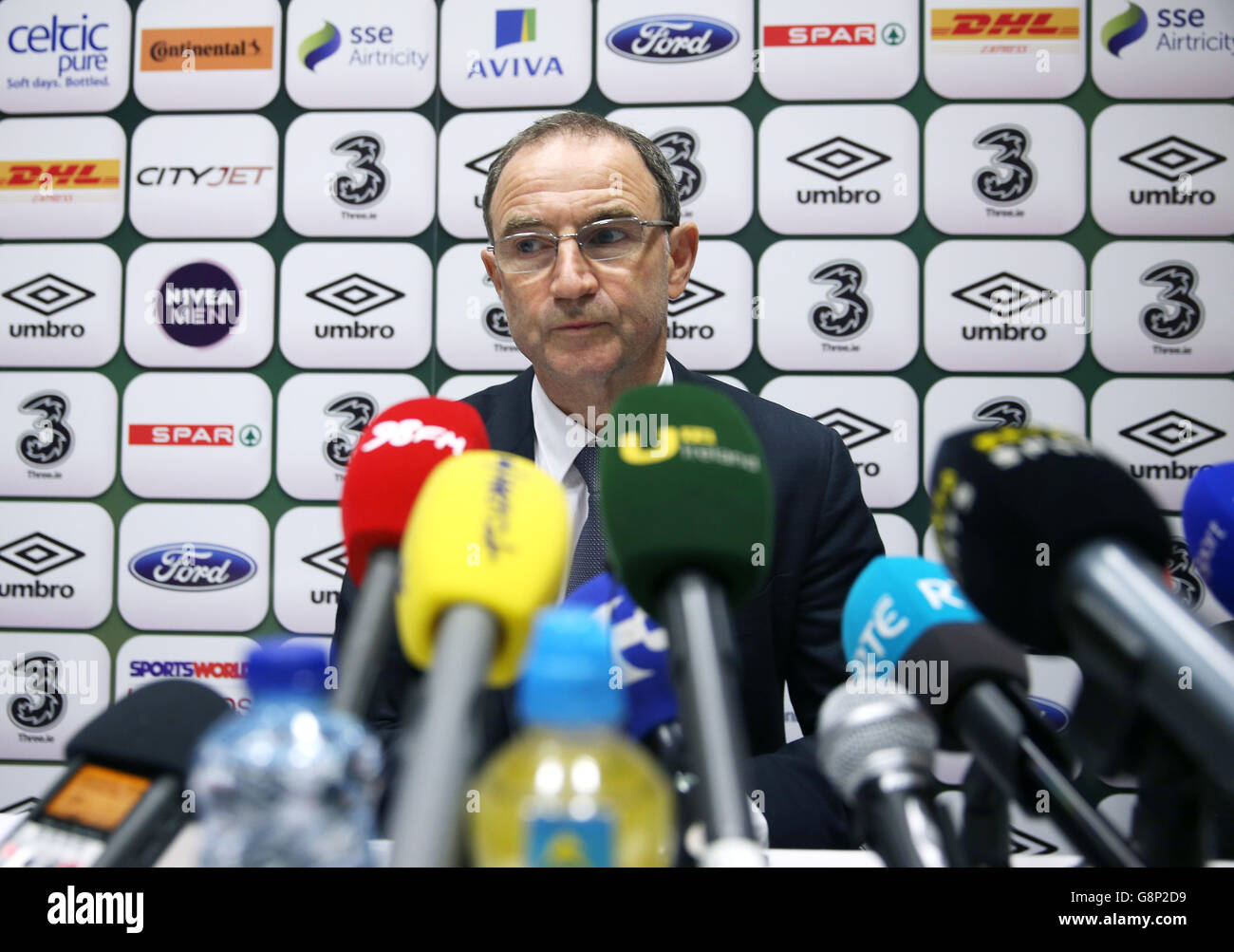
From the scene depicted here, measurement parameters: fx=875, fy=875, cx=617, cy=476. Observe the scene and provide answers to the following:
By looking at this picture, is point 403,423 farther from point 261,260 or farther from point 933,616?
point 261,260

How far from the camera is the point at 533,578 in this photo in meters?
0.33

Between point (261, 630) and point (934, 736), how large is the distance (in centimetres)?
174

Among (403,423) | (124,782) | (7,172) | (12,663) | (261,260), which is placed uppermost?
(7,172)

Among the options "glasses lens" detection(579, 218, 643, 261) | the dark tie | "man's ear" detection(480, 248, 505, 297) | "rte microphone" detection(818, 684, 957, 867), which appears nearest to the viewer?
"rte microphone" detection(818, 684, 957, 867)

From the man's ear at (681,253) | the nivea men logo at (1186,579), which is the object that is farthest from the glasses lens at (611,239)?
the nivea men logo at (1186,579)

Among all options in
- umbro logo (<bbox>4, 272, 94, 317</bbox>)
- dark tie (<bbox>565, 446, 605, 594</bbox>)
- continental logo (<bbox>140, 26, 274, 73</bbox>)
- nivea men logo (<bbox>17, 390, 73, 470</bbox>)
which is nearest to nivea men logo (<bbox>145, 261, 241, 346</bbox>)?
umbro logo (<bbox>4, 272, 94, 317</bbox>)

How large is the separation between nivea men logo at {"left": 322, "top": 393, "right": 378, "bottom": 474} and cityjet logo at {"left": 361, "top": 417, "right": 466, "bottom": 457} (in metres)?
1.37

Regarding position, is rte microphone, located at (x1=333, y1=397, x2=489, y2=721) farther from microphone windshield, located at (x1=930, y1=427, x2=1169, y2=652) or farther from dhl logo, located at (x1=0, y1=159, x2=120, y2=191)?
dhl logo, located at (x1=0, y1=159, x2=120, y2=191)

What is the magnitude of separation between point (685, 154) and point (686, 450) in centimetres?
156

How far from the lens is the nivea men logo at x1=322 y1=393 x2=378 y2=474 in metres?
1.85

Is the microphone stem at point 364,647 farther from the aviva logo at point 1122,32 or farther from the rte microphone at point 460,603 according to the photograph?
the aviva logo at point 1122,32

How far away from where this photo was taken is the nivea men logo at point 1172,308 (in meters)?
1.75
